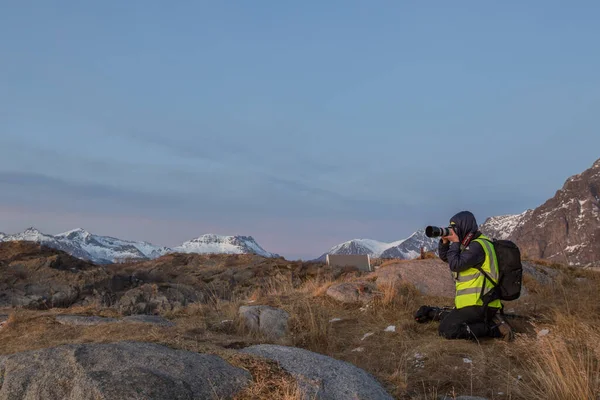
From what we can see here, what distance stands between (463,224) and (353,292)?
355 cm

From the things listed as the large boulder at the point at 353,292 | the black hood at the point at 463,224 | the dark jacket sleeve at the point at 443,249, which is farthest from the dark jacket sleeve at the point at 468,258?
the large boulder at the point at 353,292

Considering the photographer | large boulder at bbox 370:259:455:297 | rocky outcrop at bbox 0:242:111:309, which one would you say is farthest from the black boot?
rocky outcrop at bbox 0:242:111:309

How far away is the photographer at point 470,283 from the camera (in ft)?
24.9

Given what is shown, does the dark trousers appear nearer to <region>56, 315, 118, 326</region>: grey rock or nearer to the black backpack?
the black backpack

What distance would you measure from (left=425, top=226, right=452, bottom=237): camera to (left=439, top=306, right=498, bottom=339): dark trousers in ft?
3.73

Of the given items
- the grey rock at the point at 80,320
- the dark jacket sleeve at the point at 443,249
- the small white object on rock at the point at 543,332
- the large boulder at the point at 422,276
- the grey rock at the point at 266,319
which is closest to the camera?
the grey rock at the point at 80,320

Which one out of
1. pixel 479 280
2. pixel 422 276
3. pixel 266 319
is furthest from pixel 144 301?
pixel 479 280

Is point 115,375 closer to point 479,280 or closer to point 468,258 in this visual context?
point 468,258

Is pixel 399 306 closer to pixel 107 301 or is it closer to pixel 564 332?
pixel 564 332

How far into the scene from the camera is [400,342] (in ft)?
25.5

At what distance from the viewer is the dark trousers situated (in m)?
7.53

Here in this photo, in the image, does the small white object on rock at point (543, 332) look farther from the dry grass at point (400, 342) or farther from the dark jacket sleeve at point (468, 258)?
the dark jacket sleeve at point (468, 258)

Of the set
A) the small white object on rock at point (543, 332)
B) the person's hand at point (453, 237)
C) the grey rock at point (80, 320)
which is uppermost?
the person's hand at point (453, 237)

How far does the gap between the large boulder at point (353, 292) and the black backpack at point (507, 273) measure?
119 inches
